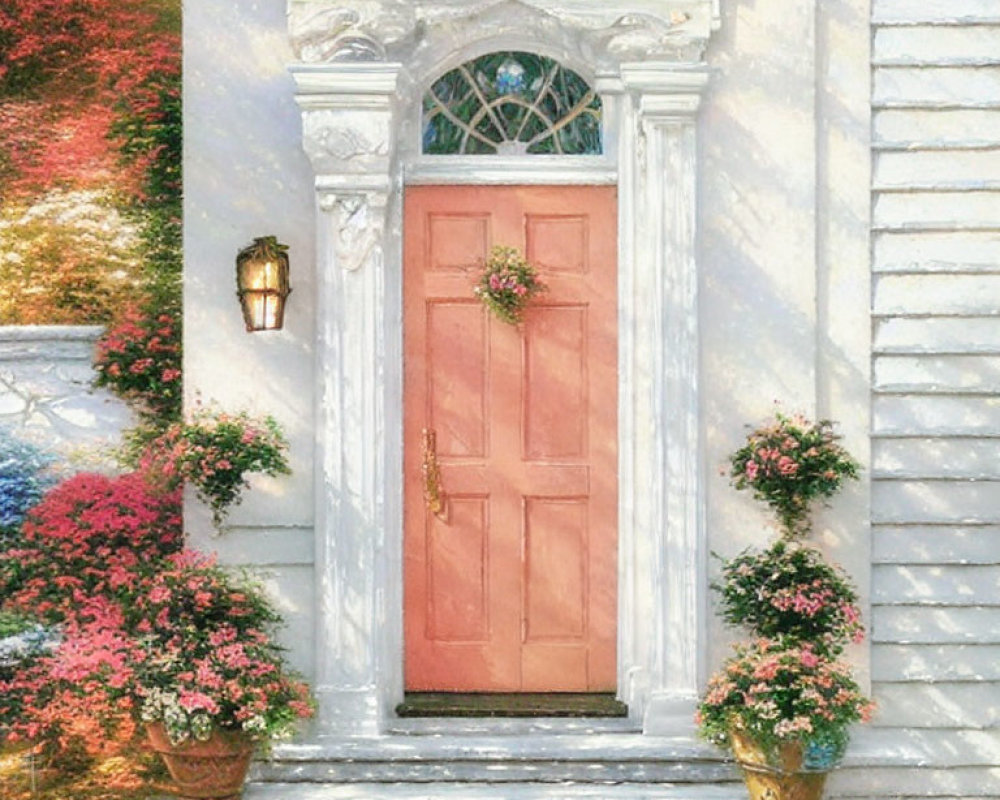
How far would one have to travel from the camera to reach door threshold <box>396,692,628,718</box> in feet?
23.5

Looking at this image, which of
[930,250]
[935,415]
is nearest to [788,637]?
[935,415]

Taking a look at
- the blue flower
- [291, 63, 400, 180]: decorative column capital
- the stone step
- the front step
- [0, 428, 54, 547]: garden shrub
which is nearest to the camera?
the stone step

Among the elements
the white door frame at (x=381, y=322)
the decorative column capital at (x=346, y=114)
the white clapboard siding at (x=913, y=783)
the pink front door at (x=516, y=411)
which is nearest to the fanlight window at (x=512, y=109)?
the pink front door at (x=516, y=411)

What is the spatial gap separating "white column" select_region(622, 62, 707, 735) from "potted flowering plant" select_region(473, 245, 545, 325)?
1.74 feet

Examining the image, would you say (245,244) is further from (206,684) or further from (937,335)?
(937,335)

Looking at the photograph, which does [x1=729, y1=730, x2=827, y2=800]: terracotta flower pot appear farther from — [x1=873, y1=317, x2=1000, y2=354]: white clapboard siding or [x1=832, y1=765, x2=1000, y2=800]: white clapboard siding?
[x1=873, y1=317, x2=1000, y2=354]: white clapboard siding

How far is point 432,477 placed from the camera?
7285mm

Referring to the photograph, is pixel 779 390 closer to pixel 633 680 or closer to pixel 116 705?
pixel 633 680

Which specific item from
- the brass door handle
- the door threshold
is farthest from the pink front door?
the door threshold

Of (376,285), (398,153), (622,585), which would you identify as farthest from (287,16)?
(622,585)

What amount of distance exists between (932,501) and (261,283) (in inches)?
117

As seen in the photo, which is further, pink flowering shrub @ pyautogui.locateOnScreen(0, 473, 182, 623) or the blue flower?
pink flowering shrub @ pyautogui.locateOnScreen(0, 473, 182, 623)

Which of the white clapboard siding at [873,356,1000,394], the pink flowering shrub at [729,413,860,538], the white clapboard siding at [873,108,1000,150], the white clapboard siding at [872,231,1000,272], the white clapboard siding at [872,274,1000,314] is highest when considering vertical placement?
the white clapboard siding at [873,108,1000,150]

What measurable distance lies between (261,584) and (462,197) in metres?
1.88
